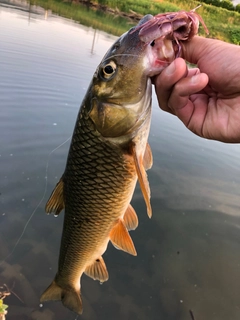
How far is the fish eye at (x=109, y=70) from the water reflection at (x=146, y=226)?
8.49ft

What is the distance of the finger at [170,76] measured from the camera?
4.29 feet

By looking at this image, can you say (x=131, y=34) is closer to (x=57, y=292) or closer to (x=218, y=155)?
(x=57, y=292)

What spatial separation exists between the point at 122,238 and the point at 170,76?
108 centimetres

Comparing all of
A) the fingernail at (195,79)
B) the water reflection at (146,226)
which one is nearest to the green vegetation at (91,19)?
the water reflection at (146,226)

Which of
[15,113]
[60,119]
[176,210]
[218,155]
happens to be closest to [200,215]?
[176,210]

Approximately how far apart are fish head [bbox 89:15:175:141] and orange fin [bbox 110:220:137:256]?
2.19 ft

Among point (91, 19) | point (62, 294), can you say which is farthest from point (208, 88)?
point (91, 19)

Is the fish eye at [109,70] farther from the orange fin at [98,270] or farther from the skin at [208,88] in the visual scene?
the orange fin at [98,270]

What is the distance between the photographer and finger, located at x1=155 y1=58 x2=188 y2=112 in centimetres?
131

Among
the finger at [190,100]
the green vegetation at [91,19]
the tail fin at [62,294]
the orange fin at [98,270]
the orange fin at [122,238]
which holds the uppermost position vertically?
the finger at [190,100]

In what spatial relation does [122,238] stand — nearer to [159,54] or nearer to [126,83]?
[126,83]

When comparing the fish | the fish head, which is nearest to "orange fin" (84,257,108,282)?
the fish

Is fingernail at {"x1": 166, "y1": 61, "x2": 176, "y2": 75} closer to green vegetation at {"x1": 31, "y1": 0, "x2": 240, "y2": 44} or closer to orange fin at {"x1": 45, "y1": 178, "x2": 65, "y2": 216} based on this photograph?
orange fin at {"x1": 45, "y1": 178, "x2": 65, "y2": 216}

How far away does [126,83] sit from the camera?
4.62ft
